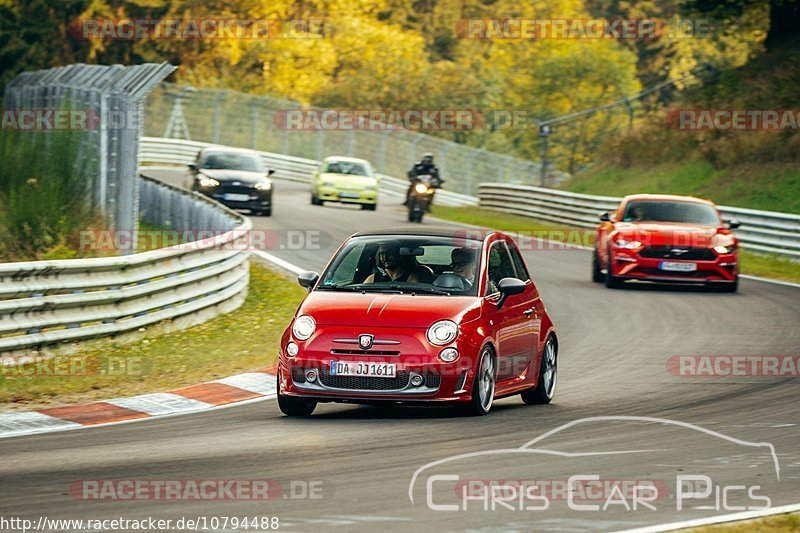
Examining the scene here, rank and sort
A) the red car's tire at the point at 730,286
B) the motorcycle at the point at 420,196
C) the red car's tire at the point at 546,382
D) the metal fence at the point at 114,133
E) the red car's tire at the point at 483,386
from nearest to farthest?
the red car's tire at the point at 483,386 → the red car's tire at the point at 546,382 → the metal fence at the point at 114,133 → the red car's tire at the point at 730,286 → the motorcycle at the point at 420,196

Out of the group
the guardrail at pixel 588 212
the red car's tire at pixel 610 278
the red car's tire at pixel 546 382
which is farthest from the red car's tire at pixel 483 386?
the guardrail at pixel 588 212

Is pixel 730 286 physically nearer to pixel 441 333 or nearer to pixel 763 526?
pixel 441 333

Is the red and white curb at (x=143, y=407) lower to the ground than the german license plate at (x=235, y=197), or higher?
higher

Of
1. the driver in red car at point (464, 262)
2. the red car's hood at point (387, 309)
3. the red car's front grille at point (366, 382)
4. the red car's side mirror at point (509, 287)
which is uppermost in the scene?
the driver in red car at point (464, 262)

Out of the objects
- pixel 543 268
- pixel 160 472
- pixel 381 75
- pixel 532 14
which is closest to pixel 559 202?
pixel 543 268

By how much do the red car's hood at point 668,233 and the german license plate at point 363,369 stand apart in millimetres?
12760

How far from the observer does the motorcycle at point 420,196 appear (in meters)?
37.1

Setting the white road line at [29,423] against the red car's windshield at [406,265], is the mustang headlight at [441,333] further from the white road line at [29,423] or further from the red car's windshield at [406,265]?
the white road line at [29,423]

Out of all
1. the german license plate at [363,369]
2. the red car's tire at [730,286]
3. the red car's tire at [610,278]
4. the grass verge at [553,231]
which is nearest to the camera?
the german license plate at [363,369]

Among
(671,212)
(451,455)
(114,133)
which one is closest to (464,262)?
(451,455)

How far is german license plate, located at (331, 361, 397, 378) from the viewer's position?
10.9 meters

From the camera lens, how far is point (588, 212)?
39.4 metres

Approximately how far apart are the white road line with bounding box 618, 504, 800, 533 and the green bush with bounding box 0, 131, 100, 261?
1313 centimetres

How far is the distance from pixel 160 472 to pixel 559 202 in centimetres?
3332
